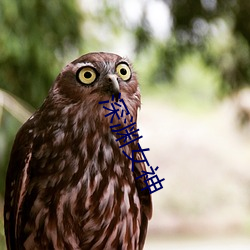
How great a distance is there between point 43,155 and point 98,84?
15cm

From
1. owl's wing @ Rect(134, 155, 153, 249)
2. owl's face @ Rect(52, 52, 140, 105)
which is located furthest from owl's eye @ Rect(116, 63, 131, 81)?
owl's wing @ Rect(134, 155, 153, 249)

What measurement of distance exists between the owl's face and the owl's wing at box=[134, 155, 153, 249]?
13 cm

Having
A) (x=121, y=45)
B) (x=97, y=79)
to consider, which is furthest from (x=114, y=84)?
(x=121, y=45)

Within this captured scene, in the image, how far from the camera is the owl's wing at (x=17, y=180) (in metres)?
0.87

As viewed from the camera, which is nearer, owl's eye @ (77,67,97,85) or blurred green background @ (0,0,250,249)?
owl's eye @ (77,67,97,85)

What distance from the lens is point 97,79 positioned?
0.78 m

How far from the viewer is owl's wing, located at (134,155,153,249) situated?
35.9 inches

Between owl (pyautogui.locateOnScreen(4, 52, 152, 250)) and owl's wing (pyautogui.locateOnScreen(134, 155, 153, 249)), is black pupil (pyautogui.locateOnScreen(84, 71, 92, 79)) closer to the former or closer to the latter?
owl (pyautogui.locateOnScreen(4, 52, 152, 250))

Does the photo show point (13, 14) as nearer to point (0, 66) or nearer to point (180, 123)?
point (0, 66)

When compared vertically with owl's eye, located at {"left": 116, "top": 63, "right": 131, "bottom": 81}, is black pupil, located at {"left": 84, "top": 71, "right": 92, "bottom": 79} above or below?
below

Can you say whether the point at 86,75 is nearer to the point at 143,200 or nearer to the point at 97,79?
the point at 97,79

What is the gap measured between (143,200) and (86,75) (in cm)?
27

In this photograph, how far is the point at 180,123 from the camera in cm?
511

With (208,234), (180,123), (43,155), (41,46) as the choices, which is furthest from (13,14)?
(208,234)
